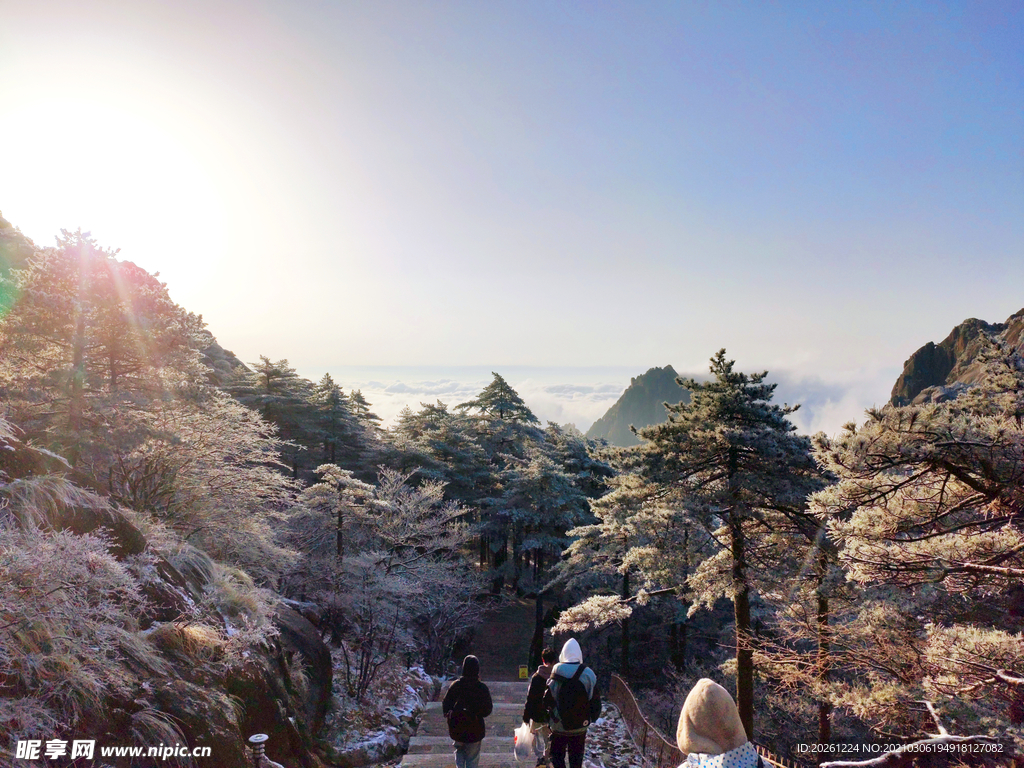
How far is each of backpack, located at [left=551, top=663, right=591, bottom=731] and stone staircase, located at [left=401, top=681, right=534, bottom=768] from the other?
3839 mm

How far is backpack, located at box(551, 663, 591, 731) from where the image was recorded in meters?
5.38

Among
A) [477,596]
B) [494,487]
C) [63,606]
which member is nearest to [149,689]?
[63,606]

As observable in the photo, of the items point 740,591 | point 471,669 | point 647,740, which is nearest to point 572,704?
point 471,669

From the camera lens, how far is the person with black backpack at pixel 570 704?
539 centimetres

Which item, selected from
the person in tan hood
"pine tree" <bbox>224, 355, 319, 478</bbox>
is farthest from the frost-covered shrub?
"pine tree" <bbox>224, 355, 319, 478</bbox>

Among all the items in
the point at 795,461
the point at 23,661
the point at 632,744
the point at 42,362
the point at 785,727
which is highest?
the point at 42,362

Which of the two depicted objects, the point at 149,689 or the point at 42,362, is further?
the point at 42,362

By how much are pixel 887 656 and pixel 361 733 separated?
1045 centimetres

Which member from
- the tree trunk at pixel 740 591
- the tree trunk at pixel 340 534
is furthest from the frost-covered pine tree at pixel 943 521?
the tree trunk at pixel 340 534

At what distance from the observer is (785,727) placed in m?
18.6

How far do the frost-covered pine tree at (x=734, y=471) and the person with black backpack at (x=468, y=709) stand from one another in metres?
6.60

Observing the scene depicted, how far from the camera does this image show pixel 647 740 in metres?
10.3

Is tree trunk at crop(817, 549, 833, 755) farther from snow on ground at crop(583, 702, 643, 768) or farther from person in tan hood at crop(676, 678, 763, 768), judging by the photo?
person in tan hood at crop(676, 678, 763, 768)

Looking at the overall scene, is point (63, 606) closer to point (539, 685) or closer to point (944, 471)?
point (539, 685)
